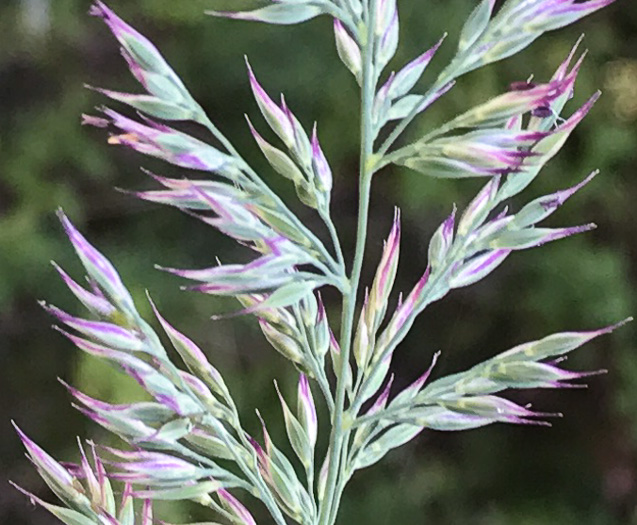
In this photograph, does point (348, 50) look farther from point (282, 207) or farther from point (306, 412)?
point (306, 412)


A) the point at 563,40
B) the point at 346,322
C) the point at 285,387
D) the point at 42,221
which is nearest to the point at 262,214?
the point at 346,322

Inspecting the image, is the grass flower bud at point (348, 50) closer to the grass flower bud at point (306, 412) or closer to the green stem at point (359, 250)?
the green stem at point (359, 250)

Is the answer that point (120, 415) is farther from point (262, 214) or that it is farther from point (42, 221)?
point (42, 221)

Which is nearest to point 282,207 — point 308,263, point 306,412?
point 308,263

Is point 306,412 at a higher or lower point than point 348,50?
lower

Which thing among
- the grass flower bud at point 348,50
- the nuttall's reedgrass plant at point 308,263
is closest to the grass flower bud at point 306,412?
the nuttall's reedgrass plant at point 308,263

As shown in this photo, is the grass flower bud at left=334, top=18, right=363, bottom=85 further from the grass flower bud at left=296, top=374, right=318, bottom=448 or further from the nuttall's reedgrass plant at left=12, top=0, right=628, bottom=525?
the grass flower bud at left=296, top=374, right=318, bottom=448

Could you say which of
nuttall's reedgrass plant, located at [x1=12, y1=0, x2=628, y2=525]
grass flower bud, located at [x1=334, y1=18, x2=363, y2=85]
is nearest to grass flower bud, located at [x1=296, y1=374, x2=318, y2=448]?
nuttall's reedgrass plant, located at [x1=12, y1=0, x2=628, y2=525]

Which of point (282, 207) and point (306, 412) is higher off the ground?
point (282, 207)
